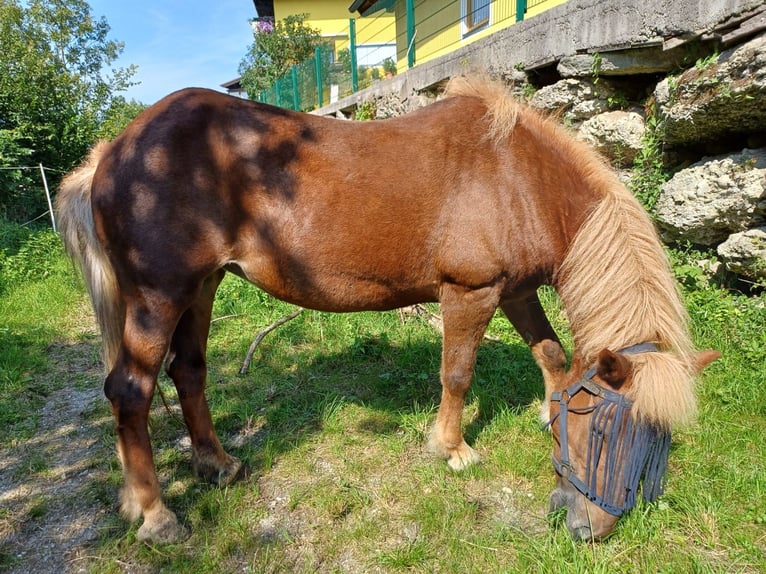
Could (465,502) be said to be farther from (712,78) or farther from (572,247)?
(712,78)

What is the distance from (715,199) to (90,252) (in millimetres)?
4354

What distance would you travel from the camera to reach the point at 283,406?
11.3ft

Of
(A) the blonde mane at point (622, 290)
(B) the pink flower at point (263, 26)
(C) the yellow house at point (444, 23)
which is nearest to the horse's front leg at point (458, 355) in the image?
(A) the blonde mane at point (622, 290)

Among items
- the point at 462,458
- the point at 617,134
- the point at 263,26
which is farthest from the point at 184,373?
the point at 263,26

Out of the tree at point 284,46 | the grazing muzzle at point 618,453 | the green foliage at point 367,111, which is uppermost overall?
the tree at point 284,46

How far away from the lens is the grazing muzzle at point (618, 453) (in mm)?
1969

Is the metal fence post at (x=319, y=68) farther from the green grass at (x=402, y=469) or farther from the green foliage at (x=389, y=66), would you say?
the green grass at (x=402, y=469)

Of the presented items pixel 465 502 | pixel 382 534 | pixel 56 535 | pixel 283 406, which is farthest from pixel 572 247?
pixel 56 535

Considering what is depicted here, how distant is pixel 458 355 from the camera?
8.59ft

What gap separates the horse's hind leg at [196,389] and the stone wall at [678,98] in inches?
123

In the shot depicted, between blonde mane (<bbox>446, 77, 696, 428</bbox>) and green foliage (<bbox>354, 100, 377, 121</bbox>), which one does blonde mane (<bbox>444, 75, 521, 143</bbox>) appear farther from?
green foliage (<bbox>354, 100, 377, 121</bbox>)

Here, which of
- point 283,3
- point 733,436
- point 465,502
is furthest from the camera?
point 283,3

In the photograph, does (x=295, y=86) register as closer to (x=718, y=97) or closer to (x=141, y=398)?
(x=718, y=97)

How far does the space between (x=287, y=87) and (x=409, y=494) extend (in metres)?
14.7
